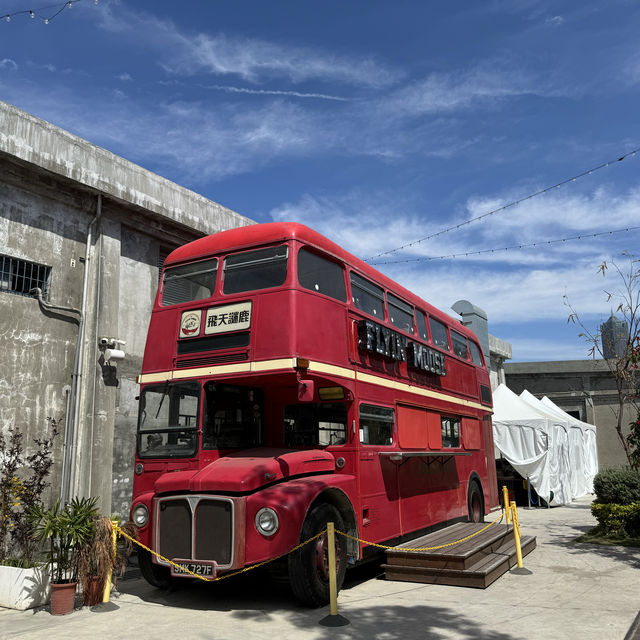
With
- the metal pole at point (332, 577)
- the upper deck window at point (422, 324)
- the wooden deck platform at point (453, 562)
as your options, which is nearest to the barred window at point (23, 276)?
the upper deck window at point (422, 324)

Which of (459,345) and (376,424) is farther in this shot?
(459,345)

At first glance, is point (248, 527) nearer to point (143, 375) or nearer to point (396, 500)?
point (143, 375)

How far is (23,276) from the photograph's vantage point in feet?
32.0

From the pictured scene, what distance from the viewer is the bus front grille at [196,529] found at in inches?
239

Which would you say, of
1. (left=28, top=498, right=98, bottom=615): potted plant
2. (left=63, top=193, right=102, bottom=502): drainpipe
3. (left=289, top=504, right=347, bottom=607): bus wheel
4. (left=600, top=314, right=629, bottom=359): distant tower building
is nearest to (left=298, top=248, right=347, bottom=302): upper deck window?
(left=289, top=504, right=347, bottom=607): bus wheel

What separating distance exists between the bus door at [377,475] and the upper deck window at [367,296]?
1417mm

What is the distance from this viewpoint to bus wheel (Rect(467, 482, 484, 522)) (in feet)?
39.3

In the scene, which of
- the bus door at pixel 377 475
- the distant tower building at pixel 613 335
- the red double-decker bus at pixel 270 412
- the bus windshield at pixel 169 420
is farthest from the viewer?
the distant tower building at pixel 613 335

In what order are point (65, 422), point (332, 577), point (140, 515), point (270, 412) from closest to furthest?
Result: point (332, 577) < point (140, 515) < point (270, 412) < point (65, 422)

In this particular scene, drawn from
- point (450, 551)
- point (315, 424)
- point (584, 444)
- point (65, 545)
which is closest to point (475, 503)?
point (450, 551)

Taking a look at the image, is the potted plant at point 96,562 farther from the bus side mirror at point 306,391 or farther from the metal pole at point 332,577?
the bus side mirror at point 306,391

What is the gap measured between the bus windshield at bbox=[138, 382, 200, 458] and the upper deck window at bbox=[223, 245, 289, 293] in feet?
4.41

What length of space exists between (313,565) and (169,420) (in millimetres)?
2414

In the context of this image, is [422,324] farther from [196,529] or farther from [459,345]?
[196,529]
